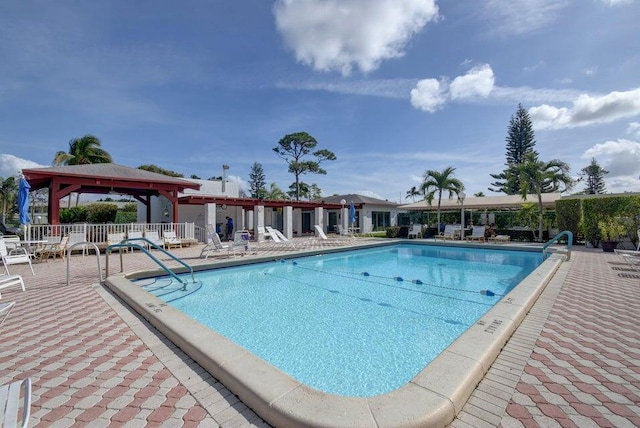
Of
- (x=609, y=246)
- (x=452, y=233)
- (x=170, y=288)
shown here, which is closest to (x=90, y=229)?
(x=170, y=288)

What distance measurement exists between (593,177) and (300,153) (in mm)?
57752

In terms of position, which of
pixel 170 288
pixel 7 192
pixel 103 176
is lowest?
pixel 170 288

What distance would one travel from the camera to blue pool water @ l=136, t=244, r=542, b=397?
405 cm

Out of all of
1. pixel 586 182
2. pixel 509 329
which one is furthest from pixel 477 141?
pixel 586 182

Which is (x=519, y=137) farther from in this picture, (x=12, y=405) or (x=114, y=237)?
(x=12, y=405)

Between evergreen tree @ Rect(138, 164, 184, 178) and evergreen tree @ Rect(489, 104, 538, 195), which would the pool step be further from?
evergreen tree @ Rect(489, 104, 538, 195)

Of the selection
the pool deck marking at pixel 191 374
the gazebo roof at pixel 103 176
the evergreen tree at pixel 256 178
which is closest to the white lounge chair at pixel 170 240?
the gazebo roof at pixel 103 176

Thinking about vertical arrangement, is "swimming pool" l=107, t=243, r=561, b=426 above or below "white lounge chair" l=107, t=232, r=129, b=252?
below

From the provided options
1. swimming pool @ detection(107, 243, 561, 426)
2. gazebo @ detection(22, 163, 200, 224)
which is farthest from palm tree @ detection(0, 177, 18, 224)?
swimming pool @ detection(107, 243, 561, 426)

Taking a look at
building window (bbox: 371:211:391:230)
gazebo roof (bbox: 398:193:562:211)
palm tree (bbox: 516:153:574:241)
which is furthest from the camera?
building window (bbox: 371:211:391:230)

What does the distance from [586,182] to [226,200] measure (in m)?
69.3

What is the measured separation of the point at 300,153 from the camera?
37.7 m

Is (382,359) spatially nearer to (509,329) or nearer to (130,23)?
(509,329)

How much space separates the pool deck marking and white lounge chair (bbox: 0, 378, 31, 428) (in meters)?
0.56
